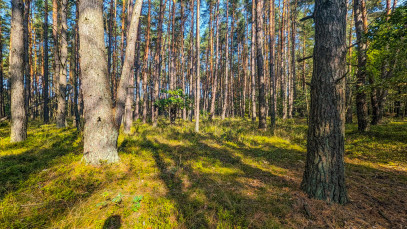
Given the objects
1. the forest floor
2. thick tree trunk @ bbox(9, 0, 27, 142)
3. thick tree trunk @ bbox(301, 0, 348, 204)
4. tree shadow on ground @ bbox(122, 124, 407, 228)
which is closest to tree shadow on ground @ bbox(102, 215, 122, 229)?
the forest floor

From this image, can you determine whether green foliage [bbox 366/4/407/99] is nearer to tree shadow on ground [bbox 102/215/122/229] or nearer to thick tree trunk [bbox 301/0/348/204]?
thick tree trunk [bbox 301/0/348/204]

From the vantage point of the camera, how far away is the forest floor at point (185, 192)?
2068mm

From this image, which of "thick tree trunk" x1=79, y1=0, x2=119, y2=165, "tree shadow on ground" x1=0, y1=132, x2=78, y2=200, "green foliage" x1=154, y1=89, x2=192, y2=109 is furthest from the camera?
"green foliage" x1=154, y1=89, x2=192, y2=109

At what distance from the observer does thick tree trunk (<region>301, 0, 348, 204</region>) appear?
8.39 feet

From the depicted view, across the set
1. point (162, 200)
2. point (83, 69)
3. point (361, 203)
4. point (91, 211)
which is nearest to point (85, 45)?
point (83, 69)

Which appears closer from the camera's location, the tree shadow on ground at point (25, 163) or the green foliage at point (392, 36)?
the tree shadow on ground at point (25, 163)

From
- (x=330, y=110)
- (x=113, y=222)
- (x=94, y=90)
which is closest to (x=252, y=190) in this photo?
(x=330, y=110)

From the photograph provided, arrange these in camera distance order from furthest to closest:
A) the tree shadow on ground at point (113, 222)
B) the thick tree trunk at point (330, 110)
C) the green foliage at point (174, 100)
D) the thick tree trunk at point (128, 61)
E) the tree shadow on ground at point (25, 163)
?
the green foliage at point (174, 100), the thick tree trunk at point (128, 61), the tree shadow on ground at point (25, 163), the thick tree trunk at point (330, 110), the tree shadow on ground at point (113, 222)

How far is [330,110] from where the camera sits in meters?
2.56

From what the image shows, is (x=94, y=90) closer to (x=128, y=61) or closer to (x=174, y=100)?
(x=128, y=61)

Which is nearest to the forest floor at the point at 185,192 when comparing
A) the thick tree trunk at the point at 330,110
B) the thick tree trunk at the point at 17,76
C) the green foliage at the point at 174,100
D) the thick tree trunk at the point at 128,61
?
the thick tree trunk at the point at 330,110

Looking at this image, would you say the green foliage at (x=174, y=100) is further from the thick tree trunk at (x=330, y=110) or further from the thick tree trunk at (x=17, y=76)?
the thick tree trunk at (x=330, y=110)

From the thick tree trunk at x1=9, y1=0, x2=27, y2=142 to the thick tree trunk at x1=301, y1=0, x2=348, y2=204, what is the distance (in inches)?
351

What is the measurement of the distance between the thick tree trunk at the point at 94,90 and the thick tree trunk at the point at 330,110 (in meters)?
4.27
